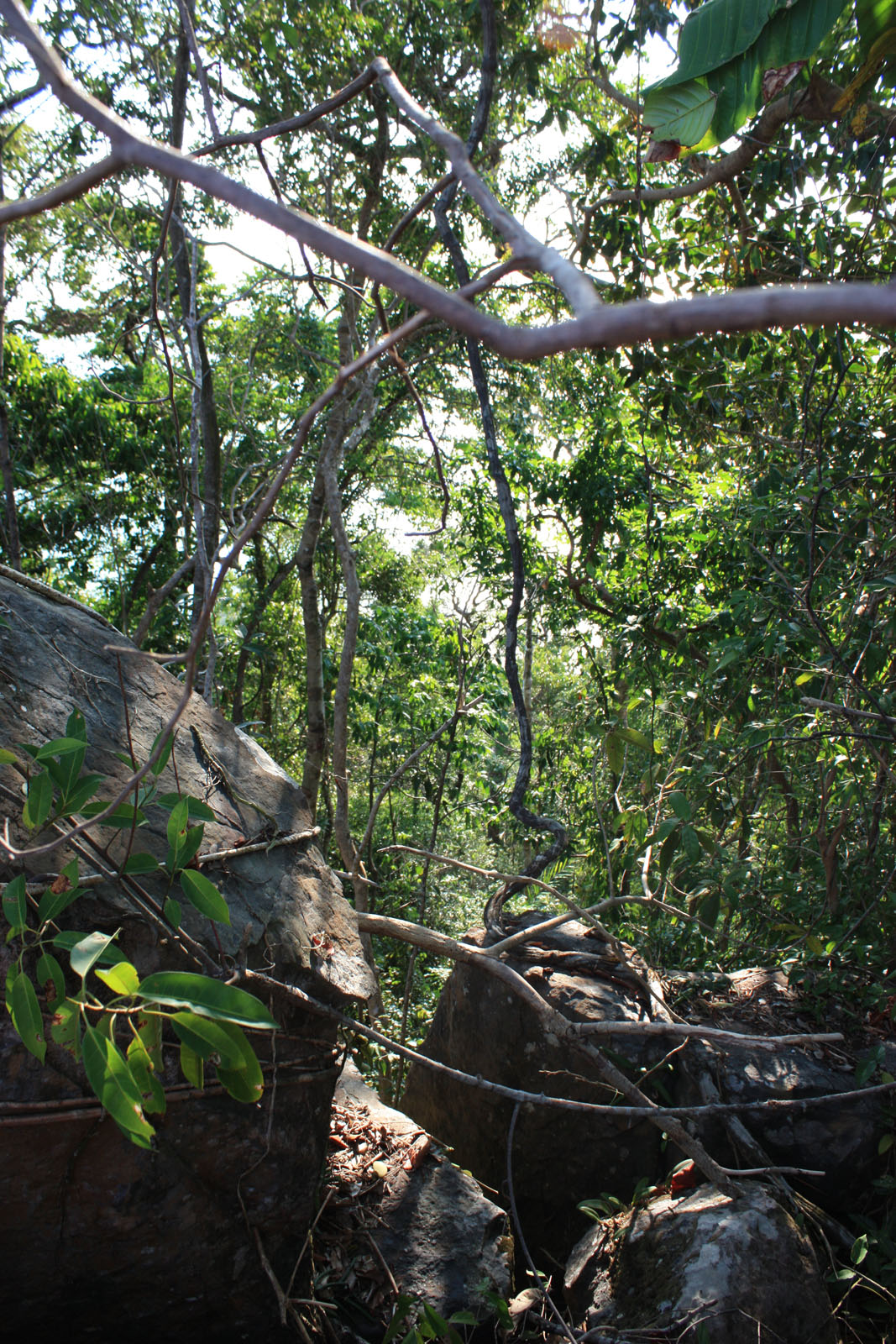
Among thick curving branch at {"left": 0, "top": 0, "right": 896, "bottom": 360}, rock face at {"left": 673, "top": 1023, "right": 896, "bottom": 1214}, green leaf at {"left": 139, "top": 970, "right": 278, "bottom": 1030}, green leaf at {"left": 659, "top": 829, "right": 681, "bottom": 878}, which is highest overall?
thick curving branch at {"left": 0, "top": 0, "right": 896, "bottom": 360}

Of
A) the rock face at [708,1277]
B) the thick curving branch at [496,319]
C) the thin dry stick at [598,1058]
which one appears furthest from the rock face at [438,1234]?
the thick curving branch at [496,319]

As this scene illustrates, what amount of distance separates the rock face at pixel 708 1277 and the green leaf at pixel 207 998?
1.43 m

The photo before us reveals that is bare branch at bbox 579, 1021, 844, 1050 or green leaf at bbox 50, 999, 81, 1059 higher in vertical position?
green leaf at bbox 50, 999, 81, 1059

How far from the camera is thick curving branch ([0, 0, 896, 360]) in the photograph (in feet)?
1.30

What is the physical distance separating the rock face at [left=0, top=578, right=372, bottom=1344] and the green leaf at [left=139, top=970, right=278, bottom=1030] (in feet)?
1.77

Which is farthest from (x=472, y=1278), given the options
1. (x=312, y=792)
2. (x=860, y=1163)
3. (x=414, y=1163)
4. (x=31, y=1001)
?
(x=312, y=792)

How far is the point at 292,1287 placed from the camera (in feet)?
5.83

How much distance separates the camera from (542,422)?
737cm

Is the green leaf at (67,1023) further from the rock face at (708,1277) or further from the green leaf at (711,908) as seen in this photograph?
the green leaf at (711,908)

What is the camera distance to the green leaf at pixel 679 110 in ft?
5.32

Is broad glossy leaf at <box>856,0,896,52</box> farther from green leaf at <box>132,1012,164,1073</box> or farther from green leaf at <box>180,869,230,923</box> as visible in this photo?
green leaf at <box>132,1012,164,1073</box>

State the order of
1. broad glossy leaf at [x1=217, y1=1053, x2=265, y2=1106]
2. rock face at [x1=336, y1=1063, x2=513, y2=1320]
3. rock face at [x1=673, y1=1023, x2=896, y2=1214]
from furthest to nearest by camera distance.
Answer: rock face at [x1=673, y1=1023, x2=896, y2=1214], rock face at [x1=336, y1=1063, x2=513, y2=1320], broad glossy leaf at [x1=217, y1=1053, x2=265, y2=1106]

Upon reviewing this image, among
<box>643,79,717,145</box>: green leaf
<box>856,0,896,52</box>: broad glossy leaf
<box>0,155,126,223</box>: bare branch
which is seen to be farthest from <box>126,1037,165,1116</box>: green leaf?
<box>856,0,896,52</box>: broad glossy leaf

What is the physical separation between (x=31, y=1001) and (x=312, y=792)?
11.0ft
